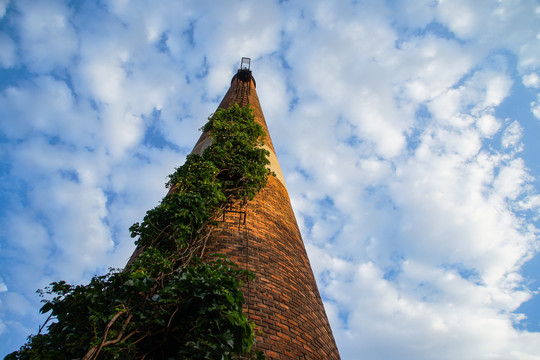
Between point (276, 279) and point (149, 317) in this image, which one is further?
point (276, 279)

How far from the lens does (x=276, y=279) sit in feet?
14.8

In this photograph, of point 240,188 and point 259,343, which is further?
point 240,188

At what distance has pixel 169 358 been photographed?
9.84 feet

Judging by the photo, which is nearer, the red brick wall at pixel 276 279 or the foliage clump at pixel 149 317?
the foliage clump at pixel 149 317

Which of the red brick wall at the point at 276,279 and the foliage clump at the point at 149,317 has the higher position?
the red brick wall at the point at 276,279

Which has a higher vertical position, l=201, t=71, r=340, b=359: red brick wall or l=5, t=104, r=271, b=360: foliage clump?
l=201, t=71, r=340, b=359: red brick wall

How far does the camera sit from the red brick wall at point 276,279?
374cm

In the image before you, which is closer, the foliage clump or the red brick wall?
the foliage clump

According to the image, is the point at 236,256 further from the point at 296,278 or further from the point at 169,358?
the point at 169,358

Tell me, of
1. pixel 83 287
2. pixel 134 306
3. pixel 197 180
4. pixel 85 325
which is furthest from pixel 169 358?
pixel 197 180

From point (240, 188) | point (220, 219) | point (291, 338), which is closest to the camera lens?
point (291, 338)

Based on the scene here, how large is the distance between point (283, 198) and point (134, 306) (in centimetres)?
424

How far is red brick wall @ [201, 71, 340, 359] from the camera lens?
12.3ft

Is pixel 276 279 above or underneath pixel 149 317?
above
